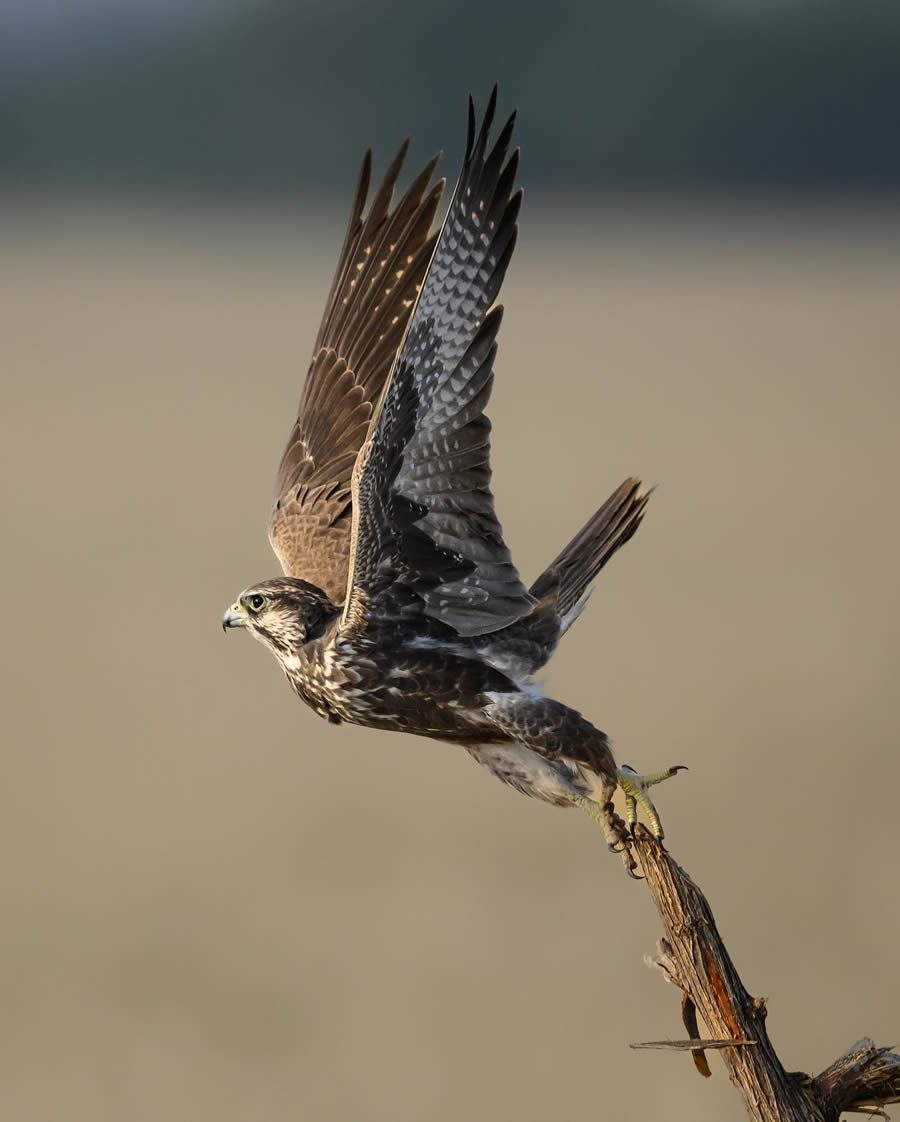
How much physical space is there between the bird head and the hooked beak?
19 mm

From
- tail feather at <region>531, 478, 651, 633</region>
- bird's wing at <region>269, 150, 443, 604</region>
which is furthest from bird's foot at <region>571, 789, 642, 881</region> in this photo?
bird's wing at <region>269, 150, 443, 604</region>

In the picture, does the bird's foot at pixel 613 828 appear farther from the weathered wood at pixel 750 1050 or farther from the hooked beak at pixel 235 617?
the hooked beak at pixel 235 617

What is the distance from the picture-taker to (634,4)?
5303 centimetres

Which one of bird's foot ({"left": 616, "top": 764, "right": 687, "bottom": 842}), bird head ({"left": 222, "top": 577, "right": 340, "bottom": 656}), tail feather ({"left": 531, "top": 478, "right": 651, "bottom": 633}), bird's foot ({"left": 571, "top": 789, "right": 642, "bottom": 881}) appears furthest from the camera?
tail feather ({"left": 531, "top": 478, "right": 651, "bottom": 633})

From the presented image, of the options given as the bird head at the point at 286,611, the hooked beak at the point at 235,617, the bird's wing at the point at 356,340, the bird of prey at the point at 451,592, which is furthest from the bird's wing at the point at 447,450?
the bird's wing at the point at 356,340

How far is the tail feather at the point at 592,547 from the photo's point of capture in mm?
5512

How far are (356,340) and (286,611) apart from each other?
5.28 feet

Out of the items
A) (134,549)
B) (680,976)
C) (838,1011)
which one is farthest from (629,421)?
(680,976)

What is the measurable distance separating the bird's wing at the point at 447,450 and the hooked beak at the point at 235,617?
495 mm

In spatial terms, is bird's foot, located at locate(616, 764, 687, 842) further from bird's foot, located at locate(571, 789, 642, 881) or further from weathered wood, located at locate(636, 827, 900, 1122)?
weathered wood, located at locate(636, 827, 900, 1122)

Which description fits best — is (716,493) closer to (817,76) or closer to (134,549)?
(134,549)

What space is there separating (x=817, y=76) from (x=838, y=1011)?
42.7 m

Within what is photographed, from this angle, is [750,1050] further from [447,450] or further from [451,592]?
[447,450]

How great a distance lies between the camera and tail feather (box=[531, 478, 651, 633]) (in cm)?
551
